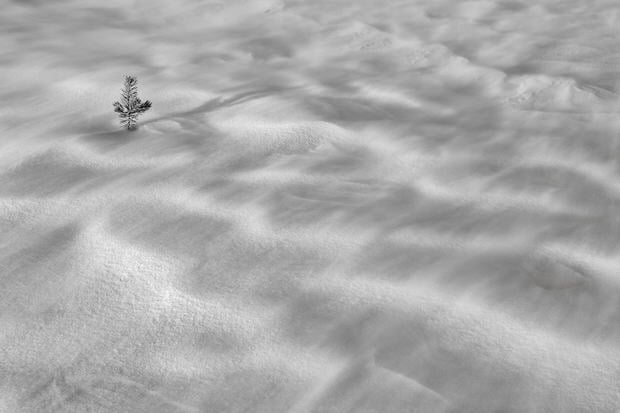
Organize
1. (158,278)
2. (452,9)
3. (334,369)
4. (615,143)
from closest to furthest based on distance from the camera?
(334,369)
(158,278)
(615,143)
(452,9)

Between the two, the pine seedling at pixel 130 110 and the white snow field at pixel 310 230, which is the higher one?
the pine seedling at pixel 130 110

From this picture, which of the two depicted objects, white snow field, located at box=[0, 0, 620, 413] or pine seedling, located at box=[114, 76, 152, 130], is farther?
pine seedling, located at box=[114, 76, 152, 130]

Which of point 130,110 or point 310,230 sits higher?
point 130,110

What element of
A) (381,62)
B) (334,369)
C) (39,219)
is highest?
(381,62)

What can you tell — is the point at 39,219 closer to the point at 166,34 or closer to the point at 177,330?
the point at 177,330

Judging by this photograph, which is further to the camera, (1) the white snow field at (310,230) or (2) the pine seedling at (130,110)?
(2) the pine seedling at (130,110)

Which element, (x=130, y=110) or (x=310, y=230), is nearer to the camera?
(x=310, y=230)

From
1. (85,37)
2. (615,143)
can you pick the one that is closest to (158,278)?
(615,143)

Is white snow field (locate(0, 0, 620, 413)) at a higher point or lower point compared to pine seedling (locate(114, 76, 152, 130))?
lower
